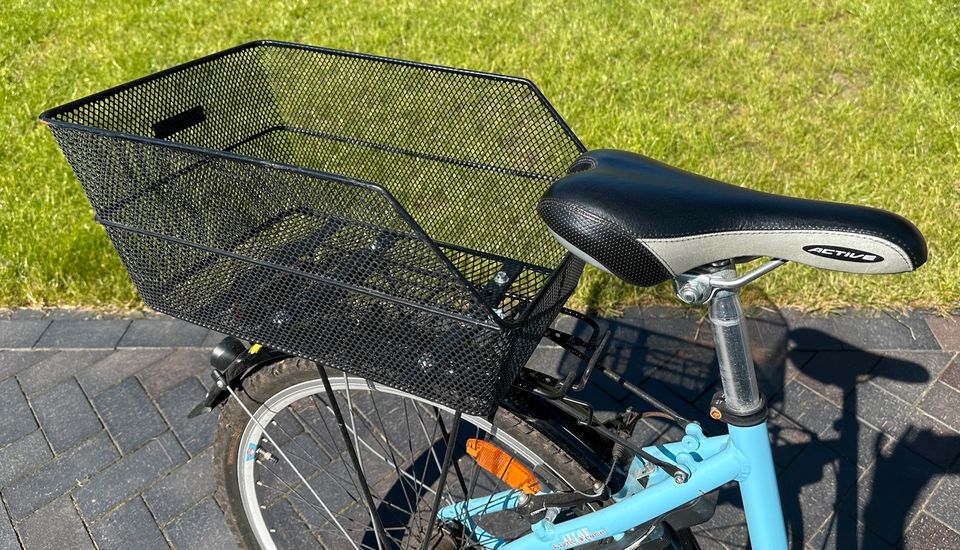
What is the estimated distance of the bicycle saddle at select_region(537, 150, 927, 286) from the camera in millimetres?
1285

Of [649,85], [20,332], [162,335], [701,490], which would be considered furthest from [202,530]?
[649,85]

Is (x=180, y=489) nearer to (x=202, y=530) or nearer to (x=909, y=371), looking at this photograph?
(x=202, y=530)

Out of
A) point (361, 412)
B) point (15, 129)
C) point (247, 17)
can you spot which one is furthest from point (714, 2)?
point (15, 129)

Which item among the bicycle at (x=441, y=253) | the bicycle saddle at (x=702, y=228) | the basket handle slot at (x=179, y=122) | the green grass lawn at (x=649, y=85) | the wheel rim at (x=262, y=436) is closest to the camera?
the bicycle saddle at (x=702, y=228)

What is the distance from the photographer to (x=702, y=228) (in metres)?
1.36

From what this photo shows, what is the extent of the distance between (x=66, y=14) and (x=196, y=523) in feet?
18.8

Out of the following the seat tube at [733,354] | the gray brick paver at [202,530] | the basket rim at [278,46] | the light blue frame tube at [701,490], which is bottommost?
the gray brick paver at [202,530]

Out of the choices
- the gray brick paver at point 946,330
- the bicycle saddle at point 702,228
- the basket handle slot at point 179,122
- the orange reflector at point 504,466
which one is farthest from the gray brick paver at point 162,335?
the gray brick paver at point 946,330

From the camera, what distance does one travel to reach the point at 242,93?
7.26 feet

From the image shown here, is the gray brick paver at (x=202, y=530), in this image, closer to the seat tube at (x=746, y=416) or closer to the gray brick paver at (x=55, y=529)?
the gray brick paver at (x=55, y=529)

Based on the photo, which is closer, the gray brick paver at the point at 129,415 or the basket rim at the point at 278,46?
the basket rim at the point at 278,46

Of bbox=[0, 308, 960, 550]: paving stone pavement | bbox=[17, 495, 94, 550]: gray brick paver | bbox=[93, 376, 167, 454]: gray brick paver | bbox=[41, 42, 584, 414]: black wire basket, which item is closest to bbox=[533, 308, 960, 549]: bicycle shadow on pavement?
bbox=[0, 308, 960, 550]: paving stone pavement

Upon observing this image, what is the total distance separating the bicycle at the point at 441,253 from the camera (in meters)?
1.40

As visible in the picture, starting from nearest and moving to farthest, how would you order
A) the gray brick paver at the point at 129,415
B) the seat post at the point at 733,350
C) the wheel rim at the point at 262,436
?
the seat post at the point at 733,350 < the wheel rim at the point at 262,436 < the gray brick paver at the point at 129,415
